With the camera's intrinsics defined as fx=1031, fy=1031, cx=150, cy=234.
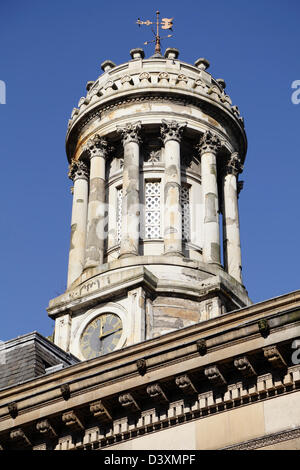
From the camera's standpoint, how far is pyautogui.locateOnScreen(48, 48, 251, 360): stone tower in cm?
3378

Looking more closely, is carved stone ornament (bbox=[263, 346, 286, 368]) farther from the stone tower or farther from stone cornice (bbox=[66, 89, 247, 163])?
stone cornice (bbox=[66, 89, 247, 163])

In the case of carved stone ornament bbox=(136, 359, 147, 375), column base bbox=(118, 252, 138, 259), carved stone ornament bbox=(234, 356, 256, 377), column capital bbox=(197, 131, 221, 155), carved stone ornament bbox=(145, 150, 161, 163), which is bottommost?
carved stone ornament bbox=(234, 356, 256, 377)

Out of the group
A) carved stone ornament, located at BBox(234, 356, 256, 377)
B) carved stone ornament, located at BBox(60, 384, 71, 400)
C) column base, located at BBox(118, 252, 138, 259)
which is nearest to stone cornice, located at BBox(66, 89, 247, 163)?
column base, located at BBox(118, 252, 138, 259)

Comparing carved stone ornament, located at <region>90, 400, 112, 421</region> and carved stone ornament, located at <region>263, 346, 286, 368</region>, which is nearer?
carved stone ornament, located at <region>263, 346, 286, 368</region>

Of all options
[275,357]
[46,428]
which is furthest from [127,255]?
[275,357]

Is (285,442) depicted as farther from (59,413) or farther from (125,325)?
(125,325)

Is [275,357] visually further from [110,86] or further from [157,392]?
[110,86]

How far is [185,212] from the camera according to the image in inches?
1511

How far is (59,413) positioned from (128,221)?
17.6 metres

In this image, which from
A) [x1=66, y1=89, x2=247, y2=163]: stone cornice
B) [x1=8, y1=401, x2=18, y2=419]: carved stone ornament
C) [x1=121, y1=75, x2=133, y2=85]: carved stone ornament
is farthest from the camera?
[x1=121, y1=75, x2=133, y2=85]: carved stone ornament

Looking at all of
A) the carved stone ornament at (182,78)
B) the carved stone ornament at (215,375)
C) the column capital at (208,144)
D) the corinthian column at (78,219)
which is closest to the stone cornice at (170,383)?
the carved stone ornament at (215,375)

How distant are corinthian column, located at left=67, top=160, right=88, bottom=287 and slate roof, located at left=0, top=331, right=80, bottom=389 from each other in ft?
33.0

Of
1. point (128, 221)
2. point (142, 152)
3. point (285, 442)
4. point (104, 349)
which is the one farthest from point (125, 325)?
point (285, 442)

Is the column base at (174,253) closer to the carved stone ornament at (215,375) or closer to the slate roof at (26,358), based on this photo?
the slate roof at (26,358)
